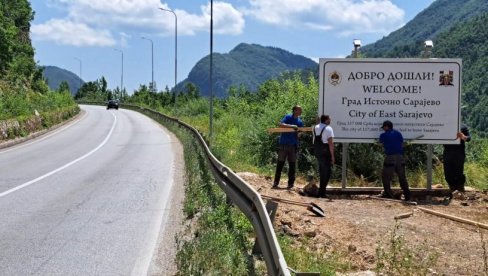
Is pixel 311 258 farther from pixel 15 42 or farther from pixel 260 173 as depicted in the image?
pixel 15 42

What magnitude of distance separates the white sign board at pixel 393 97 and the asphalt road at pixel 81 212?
4207mm

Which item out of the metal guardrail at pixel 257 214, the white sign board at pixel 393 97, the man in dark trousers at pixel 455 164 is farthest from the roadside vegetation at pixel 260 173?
the white sign board at pixel 393 97

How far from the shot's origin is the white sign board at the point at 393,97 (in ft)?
42.7

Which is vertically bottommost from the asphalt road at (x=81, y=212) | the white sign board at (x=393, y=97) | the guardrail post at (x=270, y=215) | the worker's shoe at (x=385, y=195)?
the asphalt road at (x=81, y=212)

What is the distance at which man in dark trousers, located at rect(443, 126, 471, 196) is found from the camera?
12875mm

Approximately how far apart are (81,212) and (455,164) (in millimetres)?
7898

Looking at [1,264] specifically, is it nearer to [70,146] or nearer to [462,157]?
[462,157]

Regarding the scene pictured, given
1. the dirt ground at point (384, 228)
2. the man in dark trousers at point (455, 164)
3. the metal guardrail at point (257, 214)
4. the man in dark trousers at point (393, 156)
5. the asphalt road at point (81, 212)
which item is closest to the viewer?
the metal guardrail at point (257, 214)

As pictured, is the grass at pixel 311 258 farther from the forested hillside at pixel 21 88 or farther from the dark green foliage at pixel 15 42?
the dark green foliage at pixel 15 42

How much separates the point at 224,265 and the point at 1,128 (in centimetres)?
2339

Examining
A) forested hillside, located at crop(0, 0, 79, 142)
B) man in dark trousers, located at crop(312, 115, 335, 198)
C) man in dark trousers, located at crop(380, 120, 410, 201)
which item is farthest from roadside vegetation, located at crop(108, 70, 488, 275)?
forested hillside, located at crop(0, 0, 79, 142)

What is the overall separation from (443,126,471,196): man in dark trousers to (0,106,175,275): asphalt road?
6.02 metres

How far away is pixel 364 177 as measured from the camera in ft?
56.2

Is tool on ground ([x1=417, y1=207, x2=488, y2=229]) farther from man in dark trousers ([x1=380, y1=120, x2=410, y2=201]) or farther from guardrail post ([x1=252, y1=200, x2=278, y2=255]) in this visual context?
guardrail post ([x1=252, y1=200, x2=278, y2=255])
